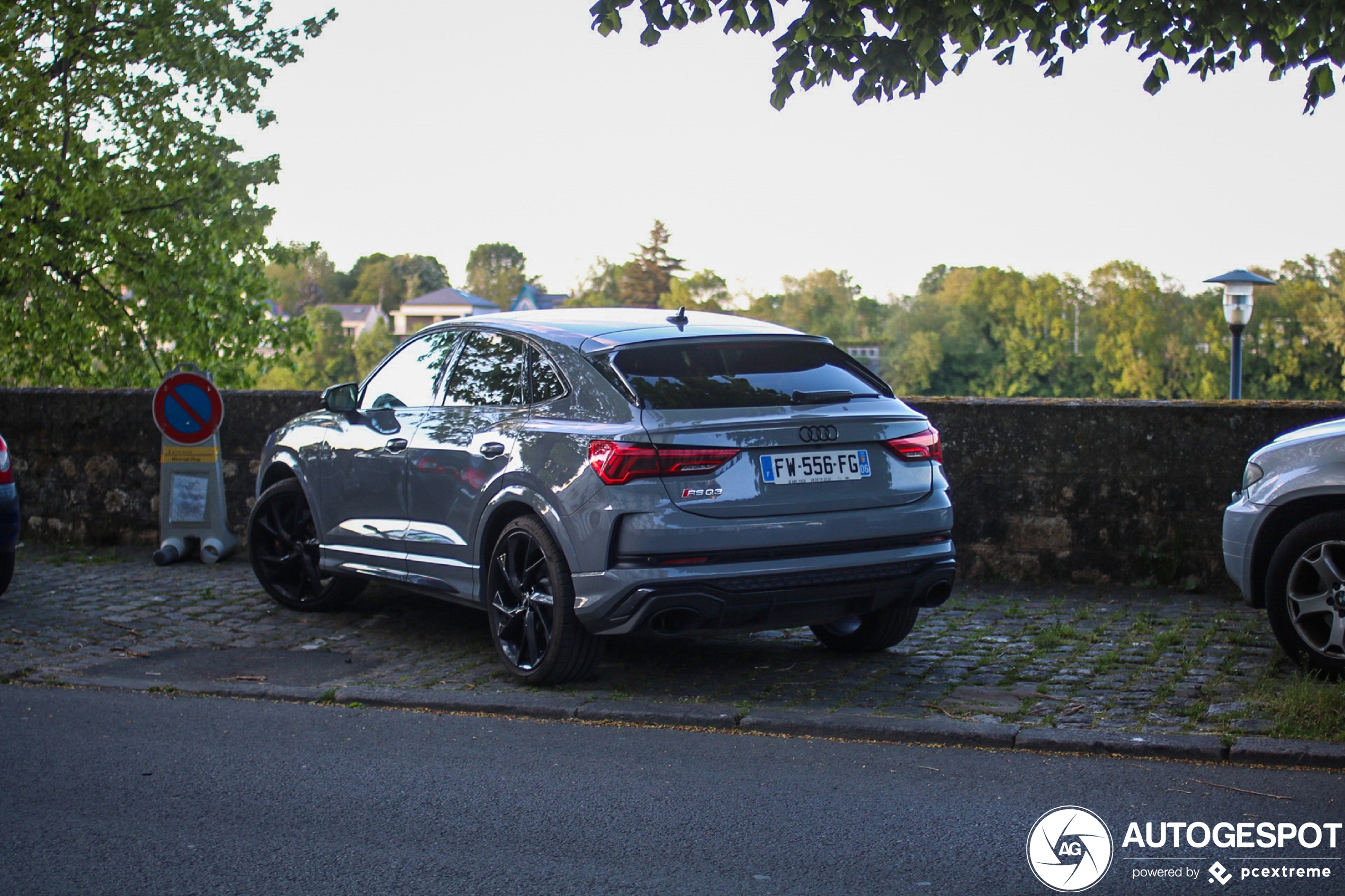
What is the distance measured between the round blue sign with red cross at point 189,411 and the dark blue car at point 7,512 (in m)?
1.75

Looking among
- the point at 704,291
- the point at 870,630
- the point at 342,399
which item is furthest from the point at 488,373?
the point at 704,291

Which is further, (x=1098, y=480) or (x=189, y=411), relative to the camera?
(x=189, y=411)

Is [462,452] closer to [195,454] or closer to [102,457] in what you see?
[195,454]

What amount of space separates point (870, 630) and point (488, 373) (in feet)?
7.63

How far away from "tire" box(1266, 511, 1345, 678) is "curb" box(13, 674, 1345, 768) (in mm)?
1125

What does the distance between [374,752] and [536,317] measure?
2.61 metres

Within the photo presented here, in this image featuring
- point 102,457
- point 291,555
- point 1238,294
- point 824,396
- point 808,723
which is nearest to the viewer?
point 808,723

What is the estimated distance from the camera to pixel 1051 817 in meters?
4.40

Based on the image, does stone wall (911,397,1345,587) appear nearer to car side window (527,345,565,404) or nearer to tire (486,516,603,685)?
car side window (527,345,565,404)

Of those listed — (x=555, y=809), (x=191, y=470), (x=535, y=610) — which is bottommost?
(x=555, y=809)

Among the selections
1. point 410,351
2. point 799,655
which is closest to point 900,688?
point 799,655

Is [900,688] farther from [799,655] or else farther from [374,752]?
[374,752]

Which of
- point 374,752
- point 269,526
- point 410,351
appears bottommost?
point 374,752

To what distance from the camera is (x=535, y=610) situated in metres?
6.34
